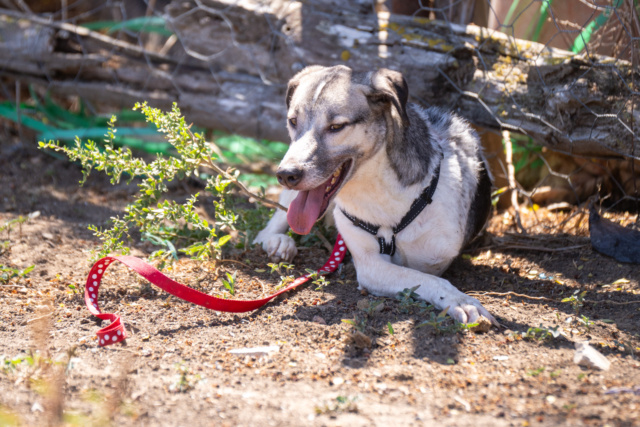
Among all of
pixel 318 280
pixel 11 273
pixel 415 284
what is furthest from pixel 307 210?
pixel 11 273

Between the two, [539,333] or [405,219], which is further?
[405,219]

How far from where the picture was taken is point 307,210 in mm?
2682

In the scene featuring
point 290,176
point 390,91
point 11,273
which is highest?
point 390,91

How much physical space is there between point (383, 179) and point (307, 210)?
1.36 feet

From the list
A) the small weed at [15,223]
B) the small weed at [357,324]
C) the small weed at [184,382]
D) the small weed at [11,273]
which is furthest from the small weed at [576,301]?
the small weed at [15,223]

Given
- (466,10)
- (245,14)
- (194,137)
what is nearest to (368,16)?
(466,10)

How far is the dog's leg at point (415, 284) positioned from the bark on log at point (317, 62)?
1.42m

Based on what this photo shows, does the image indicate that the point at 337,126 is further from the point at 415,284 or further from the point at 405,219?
the point at 415,284

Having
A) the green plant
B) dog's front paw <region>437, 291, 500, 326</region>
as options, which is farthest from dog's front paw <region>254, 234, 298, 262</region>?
dog's front paw <region>437, 291, 500, 326</region>

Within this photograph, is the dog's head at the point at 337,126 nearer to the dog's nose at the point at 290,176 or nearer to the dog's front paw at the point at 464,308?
the dog's nose at the point at 290,176

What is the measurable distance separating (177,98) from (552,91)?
2998 millimetres

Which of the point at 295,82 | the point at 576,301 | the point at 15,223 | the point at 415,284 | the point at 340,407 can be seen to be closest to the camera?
the point at 340,407

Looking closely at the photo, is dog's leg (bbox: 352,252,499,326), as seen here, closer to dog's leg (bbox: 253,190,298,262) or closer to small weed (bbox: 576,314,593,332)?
small weed (bbox: 576,314,593,332)

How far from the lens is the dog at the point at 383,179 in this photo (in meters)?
2.61
